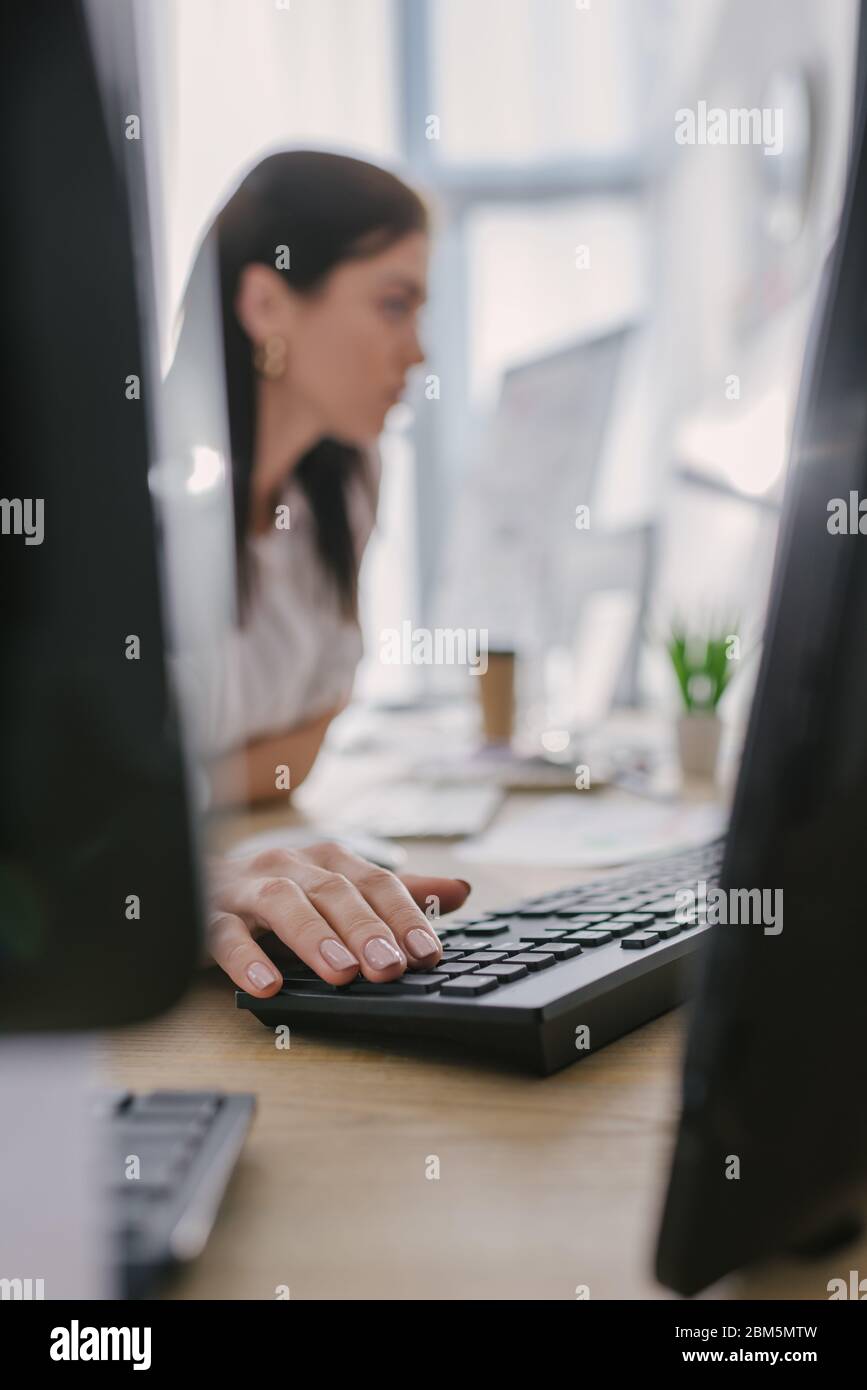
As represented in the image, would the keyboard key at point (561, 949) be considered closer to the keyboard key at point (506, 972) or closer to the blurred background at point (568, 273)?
the keyboard key at point (506, 972)

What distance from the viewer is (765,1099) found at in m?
0.22

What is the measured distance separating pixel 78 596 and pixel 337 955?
212 mm

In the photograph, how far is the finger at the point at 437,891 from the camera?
1.49 ft

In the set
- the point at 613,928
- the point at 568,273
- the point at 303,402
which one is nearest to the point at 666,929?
the point at 613,928

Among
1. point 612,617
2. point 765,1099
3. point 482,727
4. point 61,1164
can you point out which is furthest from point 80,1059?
point 612,617

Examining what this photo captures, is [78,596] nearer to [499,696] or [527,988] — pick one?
[527,988]

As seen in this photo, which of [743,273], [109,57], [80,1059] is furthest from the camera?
[743,273]

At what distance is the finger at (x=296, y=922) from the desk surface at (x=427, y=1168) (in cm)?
3

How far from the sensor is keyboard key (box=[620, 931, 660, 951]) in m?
0.38

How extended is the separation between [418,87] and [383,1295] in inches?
131

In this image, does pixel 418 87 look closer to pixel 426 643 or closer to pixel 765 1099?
pixel 426 643

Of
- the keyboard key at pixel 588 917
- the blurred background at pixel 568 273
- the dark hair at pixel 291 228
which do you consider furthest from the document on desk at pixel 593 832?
the dark hair at pixel 291 228

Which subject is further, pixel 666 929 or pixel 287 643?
pixel 287 643

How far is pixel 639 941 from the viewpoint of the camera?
0.38 meters
